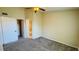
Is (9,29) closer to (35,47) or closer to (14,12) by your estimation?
(14,12)

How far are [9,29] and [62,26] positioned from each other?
13.6 feet

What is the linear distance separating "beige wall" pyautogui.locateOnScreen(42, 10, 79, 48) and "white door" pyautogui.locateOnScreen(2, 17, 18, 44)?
9.43 feet

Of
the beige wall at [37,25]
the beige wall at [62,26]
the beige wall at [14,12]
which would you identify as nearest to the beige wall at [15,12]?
the beige wall at [14,12]

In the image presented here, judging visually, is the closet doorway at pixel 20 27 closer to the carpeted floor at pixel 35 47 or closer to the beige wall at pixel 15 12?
the beige wall at pixel 15 12

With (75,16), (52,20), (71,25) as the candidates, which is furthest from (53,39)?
(75,16)

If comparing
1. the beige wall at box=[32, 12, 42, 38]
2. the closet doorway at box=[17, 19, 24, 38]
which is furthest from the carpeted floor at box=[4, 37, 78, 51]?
the closet doorway at box=[17, 19, 24, 38]

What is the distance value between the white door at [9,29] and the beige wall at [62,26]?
2.87m

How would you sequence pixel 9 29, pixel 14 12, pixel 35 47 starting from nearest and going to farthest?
pixel 35 47, pixel 9 29, pixel 14 12

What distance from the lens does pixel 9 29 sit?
5.91 m

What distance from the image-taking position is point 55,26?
629cm

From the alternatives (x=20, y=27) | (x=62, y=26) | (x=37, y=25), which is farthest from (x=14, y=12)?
(x=62, y=26)

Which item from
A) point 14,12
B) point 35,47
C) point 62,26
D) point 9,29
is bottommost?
point 35,47

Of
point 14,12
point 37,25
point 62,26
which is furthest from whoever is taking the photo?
point 37,25
